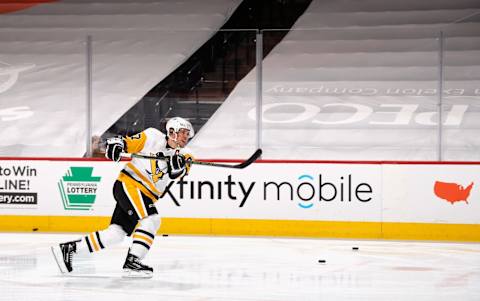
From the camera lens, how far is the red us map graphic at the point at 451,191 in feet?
28.6

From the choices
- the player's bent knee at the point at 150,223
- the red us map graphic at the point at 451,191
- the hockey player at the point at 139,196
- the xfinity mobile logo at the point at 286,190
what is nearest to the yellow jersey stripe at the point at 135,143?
the hockey player at the point at 139,196

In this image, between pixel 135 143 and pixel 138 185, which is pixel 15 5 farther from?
pixel 138 185

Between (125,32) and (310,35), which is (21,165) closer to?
(125,32)

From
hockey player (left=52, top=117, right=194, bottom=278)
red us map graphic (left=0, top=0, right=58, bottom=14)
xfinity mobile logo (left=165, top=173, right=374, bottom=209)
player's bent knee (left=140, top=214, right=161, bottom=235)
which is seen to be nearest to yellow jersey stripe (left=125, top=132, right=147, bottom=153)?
hockey player (left=52, top=117, right=194, bottom=278)

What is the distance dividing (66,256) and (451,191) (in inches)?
161

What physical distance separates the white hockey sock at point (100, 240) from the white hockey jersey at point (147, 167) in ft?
1.04

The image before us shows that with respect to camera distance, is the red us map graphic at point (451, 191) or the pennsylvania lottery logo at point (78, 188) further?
the pennsylvania lottery logo at point (78, 188)

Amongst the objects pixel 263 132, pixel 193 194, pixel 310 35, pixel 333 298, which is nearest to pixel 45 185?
pixel 193 194

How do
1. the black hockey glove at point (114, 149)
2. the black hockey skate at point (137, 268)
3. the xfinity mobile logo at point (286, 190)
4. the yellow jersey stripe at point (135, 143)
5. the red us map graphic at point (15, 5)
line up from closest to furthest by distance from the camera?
the black hockey glove at point (114, 149) < the black hockey skate at point (137, 268) < the yellow jersey stripe at point (135, 143) < the xfinity mobile logo at point (286, 190) < the red us map graphic at point (15, 5)

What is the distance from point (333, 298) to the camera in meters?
5.20

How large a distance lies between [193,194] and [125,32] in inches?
73.9

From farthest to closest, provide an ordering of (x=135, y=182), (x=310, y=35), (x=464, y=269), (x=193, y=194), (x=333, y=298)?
(x=310, y=35), (x=193, y=194), (x=464, y=269), (x=135, y=182), (x=333, y=298)

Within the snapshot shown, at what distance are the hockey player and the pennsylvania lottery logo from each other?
289 centimetres

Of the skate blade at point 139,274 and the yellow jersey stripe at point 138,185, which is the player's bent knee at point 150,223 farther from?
the skate blade at point 139,274
